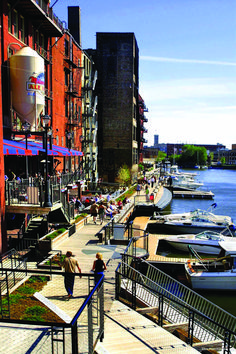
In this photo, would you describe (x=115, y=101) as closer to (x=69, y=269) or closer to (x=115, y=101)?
(x=115, y=101)

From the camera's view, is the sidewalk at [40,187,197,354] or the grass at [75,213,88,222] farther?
the grass at [75,213,88,222]

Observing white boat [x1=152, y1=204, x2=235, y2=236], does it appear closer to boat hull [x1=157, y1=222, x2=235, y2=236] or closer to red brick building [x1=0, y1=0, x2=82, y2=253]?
boat hull [x1=157, y1=222, x2=235, y2=236]

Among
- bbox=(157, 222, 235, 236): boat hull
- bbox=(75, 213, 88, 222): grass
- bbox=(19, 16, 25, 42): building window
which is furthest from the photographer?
bbox=(157, 222, 235, 236): boat hull

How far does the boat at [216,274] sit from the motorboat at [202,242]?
561cm

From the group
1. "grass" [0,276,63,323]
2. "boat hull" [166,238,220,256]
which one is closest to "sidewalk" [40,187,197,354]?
"grass" [0,276,63,323]

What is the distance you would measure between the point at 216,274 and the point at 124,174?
4113 centimetres

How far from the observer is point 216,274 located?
20.0 m

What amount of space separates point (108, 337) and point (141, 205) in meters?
33.5

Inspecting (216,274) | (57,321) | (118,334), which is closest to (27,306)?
(57,321)

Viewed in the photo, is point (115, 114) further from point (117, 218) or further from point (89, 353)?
point (89, 353)

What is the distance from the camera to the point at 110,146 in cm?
6544

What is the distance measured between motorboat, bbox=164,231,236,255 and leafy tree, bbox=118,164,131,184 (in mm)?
31134

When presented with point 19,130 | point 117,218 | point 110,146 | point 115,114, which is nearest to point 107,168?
point 110,146

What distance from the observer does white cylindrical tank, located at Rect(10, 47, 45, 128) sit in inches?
813
